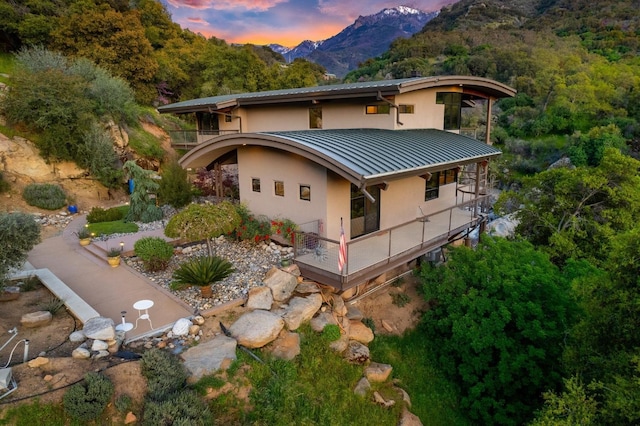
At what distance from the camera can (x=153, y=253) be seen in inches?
430

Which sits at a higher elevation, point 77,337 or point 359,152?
point 359,152

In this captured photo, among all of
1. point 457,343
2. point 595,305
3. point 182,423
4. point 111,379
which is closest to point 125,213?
point 111,379

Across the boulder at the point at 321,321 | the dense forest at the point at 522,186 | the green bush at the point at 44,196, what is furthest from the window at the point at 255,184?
the green bush at the point at 44,196

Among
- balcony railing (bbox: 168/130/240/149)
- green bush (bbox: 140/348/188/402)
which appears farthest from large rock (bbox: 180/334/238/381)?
balcony railing (bbox: 168/130/240/149)

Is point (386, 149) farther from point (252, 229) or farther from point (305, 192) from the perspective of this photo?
point (252, 229)

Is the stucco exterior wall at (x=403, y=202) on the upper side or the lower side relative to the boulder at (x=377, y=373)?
upper

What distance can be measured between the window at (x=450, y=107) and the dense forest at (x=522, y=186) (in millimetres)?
4386

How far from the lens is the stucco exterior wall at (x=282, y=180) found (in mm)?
11250

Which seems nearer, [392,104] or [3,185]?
[392,104]

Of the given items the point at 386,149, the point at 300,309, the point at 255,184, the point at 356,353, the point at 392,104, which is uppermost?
the point at 392,104

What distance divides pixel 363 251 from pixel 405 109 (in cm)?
727

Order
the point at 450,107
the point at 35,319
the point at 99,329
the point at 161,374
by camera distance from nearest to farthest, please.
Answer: the point at 161,374
the point at 99,329
the point at 35,319
the point at 450,107

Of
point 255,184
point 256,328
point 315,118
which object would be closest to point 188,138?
point 315,118

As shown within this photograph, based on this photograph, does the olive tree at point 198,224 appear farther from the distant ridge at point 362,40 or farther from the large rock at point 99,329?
the distant ridge at point 362,40
